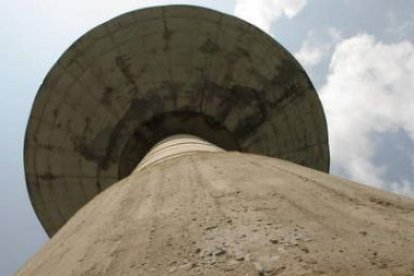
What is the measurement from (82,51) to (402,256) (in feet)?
28.2

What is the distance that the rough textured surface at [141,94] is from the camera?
388 inches

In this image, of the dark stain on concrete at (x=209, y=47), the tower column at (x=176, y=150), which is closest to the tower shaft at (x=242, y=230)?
the tower column at (x=176, y=150)

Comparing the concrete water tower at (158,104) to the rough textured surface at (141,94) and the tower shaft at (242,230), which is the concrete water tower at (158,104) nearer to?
the rough textured surface at (141,94)

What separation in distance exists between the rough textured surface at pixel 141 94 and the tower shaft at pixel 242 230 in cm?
627

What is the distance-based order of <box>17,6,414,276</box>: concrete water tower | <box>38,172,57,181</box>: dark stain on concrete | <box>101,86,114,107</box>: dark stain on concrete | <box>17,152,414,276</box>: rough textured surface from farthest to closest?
<box>38,172,57,181</box>: dark stain on concrete
<box>101,86,114,107</box>: dark stain on concrete
<box>17,6,414,276</box>: concrete water tower
<box>17,152,414,276</box>: rough textured surface

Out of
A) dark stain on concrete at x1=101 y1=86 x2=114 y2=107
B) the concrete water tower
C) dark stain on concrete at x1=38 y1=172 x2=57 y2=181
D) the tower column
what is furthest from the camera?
dark stain on concrete at x1=38 y1=172 x2=57 y2=181

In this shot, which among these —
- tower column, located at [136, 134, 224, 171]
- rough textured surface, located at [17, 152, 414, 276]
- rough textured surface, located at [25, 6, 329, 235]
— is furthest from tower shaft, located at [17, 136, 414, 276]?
rough textured surface, located at [25, 6, 329, 235]

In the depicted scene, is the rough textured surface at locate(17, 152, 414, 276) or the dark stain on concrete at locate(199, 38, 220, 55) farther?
the dark stain on concrete at locate(199, 38, 220, 55)

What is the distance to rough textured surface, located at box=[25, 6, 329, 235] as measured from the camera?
9844 mm

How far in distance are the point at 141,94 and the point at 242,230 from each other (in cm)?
783

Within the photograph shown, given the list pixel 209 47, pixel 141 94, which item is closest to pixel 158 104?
pixel 141 94

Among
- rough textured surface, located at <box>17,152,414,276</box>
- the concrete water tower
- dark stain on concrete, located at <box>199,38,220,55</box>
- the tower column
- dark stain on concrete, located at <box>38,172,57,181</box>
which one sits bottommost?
dark stain on concrete, located at <box>38,172,57,181</box>

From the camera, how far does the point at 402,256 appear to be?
6.62ft

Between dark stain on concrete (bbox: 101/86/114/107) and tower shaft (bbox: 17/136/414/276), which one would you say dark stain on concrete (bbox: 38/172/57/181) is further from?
tower shaft (bbox: 17/136/414/276)
